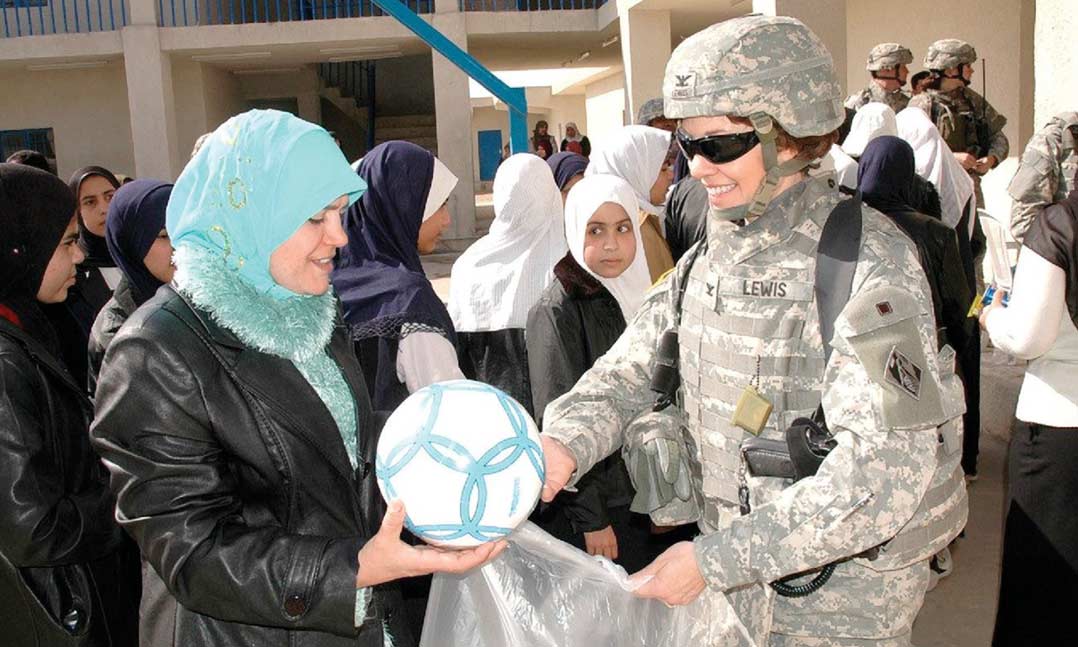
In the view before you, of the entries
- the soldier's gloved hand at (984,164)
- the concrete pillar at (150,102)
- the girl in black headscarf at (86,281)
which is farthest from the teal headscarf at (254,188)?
the concrete pillar at (150,102)

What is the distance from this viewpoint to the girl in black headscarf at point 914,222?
439 cm

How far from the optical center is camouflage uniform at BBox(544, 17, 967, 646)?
179 cm

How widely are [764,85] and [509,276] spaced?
7.21 ft

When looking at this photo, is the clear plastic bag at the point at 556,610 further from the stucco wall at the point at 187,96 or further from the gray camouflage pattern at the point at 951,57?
the stucco wall at the point at 187,96

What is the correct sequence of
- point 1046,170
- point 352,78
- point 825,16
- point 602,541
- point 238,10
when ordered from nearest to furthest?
1. point 602,541
2. point 1046,170
3. point 825,16
4. point 238,10
5. point 352,78

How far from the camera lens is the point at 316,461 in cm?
179

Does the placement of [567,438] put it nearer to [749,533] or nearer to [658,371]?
[658,371]

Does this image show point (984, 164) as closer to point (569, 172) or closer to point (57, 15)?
point (569, 172)

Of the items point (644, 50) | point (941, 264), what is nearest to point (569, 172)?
point (941, 264)

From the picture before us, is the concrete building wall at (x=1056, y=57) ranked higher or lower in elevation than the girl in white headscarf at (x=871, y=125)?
higher

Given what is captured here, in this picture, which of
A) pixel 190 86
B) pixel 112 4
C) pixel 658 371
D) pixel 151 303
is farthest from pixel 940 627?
pixel 112 4

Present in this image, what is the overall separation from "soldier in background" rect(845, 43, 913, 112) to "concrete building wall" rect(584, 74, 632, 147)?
13428 mm

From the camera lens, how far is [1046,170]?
5352mm

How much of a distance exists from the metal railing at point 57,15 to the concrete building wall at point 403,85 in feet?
23.1
